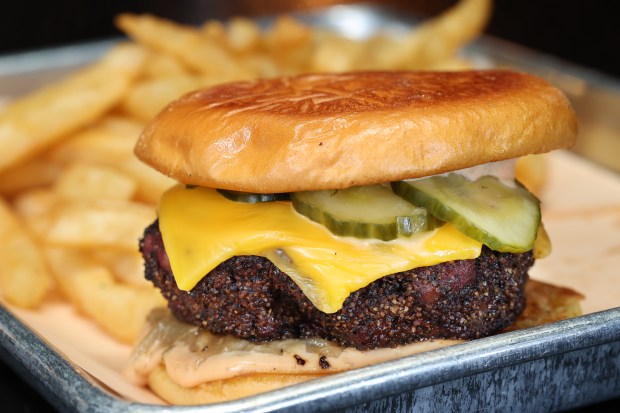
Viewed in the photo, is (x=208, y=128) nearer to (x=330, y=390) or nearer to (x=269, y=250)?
(x=269, y=250)

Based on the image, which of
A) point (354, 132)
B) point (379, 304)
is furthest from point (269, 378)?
point (354, 132)

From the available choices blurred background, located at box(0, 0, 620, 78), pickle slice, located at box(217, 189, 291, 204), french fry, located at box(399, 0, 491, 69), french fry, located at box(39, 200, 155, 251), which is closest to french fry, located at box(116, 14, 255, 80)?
french fry, located at box(399, 0, 491, 69)

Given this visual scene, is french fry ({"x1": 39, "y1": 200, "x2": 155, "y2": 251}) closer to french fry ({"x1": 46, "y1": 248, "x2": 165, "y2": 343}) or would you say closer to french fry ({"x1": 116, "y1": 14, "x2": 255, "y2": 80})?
french fry ({"x1": 46, "y1": 248, "x2": 165, "y2": 343})

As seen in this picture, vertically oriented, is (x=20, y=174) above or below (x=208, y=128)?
below

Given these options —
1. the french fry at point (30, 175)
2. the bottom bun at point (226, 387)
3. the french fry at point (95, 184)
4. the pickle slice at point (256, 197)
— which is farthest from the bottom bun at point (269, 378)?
the french fry at point (30, 175)

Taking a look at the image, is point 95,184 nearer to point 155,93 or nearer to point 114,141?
point 114,141

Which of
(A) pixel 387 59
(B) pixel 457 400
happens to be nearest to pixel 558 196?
(A) pixel 387 59

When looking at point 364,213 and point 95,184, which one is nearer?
point 364,213

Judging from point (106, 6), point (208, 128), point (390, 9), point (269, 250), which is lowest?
point (106, 6)
